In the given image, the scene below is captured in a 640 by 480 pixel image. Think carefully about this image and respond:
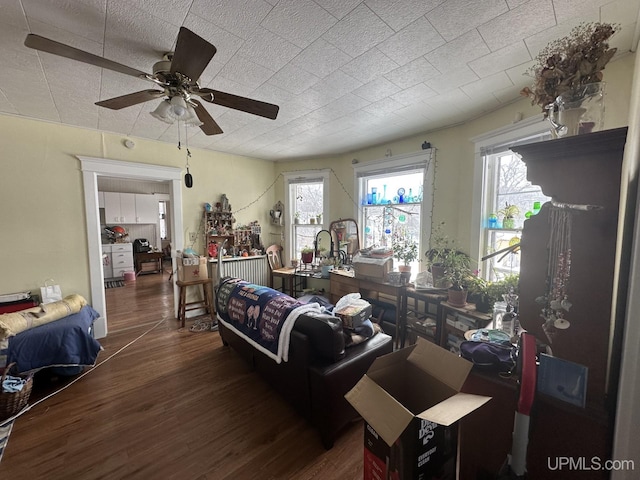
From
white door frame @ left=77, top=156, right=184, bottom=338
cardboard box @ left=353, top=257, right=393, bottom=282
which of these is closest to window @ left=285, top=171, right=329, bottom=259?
cardboard box @ left=353, top=257, right=393, bottom=282

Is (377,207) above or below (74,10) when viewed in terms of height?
below

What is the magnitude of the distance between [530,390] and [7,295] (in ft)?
14.5

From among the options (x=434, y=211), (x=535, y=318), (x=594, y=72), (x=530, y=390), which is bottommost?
Answer: (x=530, y=390)

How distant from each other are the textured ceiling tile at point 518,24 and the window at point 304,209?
3005 mm

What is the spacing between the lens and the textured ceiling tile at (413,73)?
1751 mm

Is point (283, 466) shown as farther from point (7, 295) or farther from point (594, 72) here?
point (7, 295)

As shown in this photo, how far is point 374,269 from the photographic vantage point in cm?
305

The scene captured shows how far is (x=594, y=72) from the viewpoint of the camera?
981 millimetres

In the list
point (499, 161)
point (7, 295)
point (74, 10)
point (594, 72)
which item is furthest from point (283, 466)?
point (7, 295)

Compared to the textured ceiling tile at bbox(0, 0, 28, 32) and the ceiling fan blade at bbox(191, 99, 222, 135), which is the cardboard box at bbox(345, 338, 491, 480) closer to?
the ceiling fan blade at bbox(191, 99, 222, 135)

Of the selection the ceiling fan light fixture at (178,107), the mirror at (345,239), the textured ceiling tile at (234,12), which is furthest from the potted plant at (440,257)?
the ceiling fan light fixture at (178,107)

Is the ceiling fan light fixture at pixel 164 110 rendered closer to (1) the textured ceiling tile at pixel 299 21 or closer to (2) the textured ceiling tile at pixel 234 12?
(2) the textured ceiling tile at pixel 234 12

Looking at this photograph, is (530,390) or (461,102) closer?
(530,390)

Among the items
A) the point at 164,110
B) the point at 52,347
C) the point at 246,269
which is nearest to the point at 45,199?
the point at 52,347
